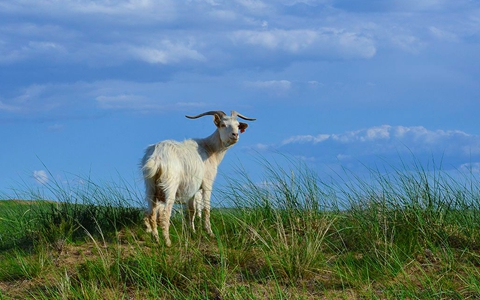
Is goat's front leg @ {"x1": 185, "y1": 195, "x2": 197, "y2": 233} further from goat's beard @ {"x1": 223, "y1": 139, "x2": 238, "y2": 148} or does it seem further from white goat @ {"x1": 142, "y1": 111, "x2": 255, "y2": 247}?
goat's beard @ {"x1": 223, "y1": 139, "x2": 238, "y2": 148}

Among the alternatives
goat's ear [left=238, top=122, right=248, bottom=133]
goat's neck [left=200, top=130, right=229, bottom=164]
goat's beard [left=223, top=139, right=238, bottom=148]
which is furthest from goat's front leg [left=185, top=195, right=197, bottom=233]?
goat's ear [left=238, top=122, right=248, bottom=133]

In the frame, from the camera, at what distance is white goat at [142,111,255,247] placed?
935cm

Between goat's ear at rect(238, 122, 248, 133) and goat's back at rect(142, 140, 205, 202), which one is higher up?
goat's ear at rect(238, 122, 248, 133)

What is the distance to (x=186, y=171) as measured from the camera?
986 cm

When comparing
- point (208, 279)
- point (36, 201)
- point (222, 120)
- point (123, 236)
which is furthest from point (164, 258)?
point (36, 201)

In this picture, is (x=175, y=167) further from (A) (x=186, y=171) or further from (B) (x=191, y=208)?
(B) (x=191, y=208)

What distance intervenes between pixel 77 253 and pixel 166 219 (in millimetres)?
1358

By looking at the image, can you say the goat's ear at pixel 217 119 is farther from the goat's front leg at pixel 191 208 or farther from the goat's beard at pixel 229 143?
the goat's front leg at pixel 191 208

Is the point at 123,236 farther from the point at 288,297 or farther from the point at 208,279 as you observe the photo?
the point at 288,297

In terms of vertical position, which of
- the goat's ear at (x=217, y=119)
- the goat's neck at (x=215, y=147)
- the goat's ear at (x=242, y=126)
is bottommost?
the goat's neck at (x=215, y=147)

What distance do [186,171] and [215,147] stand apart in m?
1.33

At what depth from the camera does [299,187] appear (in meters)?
10.0

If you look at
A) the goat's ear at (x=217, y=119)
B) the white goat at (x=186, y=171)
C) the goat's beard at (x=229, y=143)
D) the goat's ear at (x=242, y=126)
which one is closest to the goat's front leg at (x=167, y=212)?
the white goat at (x=186, y=171)

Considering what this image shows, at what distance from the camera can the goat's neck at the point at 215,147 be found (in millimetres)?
11023
